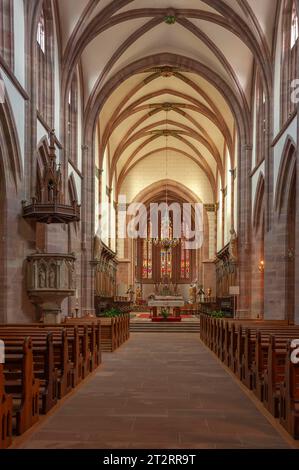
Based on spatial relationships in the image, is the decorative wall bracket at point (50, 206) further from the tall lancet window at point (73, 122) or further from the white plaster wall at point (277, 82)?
the white plaster wall at point (277, 82)

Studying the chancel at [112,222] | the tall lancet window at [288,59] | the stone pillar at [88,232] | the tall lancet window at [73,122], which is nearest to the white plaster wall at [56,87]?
the chancel at [112,222]

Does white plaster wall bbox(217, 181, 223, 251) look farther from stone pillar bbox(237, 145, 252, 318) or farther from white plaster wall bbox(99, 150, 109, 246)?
stone pillar bbox(237, 145, 252, 318)

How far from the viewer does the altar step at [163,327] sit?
88.9ft

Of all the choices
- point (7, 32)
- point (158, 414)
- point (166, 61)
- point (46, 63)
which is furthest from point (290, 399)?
point (166, 61)

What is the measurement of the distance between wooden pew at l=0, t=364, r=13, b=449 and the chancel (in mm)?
23

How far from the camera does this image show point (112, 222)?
42281 mm

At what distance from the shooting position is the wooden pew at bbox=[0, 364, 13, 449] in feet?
19.9

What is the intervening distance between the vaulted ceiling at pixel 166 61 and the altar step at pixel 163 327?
10427 millimetres

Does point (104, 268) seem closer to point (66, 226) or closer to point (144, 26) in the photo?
point (66, 226)

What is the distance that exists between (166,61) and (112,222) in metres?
15.4

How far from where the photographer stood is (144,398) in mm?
9336

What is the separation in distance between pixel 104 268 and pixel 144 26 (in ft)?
50.0

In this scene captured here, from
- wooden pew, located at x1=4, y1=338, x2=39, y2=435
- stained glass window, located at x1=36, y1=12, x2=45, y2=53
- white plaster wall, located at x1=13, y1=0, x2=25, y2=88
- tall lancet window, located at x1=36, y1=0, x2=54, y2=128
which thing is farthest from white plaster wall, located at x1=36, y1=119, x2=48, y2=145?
wooden pew, located at x1=4, y1=338, x2=39, y2=435

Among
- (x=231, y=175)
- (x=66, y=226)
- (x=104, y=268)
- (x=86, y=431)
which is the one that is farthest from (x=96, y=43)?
(x=86, y=431)
